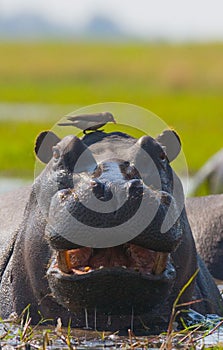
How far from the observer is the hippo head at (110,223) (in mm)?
4859

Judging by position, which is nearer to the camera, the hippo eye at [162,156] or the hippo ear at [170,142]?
the hippo eye at [162,156]

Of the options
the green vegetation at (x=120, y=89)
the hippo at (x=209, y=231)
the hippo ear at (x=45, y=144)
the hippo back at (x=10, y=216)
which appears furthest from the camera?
the green vegetation at (x=120, y=89)

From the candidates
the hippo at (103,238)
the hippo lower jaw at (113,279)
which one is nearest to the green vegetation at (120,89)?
the hippo at (103,238)

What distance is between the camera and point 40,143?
5.83 m

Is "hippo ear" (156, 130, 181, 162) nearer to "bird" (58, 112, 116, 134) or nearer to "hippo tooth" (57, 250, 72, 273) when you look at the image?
"bird" (58, 112, 116, 134)

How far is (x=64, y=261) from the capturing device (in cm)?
513

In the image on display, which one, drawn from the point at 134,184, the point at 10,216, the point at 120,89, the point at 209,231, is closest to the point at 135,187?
the point at 134,184

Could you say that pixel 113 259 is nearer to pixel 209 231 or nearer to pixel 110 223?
pixel 110 223

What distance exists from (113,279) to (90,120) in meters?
1.20

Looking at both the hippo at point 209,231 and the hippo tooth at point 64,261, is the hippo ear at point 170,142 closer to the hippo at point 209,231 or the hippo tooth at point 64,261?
the hippo tooth at point 64,261

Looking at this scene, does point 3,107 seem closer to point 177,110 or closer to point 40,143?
point 177,110

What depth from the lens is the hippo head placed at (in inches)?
191

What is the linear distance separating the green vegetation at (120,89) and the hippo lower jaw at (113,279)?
10.5m

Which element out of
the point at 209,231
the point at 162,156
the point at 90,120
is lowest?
the point at 209,231
